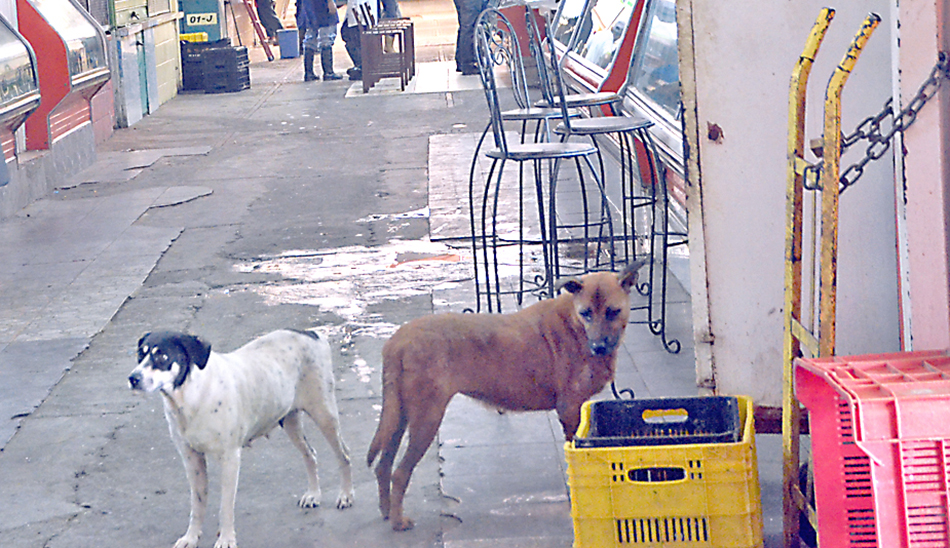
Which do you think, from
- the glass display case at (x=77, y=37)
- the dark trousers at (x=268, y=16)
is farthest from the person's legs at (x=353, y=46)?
the glass display case at (x=77, y=37)

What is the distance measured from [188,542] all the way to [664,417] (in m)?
1.69

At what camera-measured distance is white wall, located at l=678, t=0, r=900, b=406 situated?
12.2 ft

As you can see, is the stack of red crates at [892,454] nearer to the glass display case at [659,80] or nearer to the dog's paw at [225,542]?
the dog's paw at [225,542]

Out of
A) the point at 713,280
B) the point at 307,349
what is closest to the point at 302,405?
the point at 307,349

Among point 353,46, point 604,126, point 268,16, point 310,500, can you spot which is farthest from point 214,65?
point 310,500

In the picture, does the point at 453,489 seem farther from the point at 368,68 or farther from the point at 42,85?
the point at 368,68

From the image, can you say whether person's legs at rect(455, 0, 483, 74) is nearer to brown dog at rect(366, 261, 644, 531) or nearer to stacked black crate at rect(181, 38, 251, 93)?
stacked black crate at rect(181, 38, 251, 93)

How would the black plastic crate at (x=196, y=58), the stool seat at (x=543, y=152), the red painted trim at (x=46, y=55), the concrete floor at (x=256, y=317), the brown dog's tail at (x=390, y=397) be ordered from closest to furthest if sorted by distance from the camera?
the brown dog's tail at (x=390, y=397) → the concrete floor at (x=256, y=317) → the stool seat at (x=543, y=152) → the red painted trim at (x=46, y=55) → the black plastic crate at (x=196, y=58)

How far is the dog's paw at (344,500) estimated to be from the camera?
13.3 feet

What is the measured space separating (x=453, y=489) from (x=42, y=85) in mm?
7567

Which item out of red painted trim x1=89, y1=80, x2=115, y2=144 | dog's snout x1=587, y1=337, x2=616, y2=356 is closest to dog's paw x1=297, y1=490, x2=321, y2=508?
dog's snout x1=587, y1=337, x2=616, y2=356

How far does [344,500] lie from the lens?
4047mm

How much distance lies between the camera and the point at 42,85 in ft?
33.1

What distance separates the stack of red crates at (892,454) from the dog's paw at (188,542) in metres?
2.22
